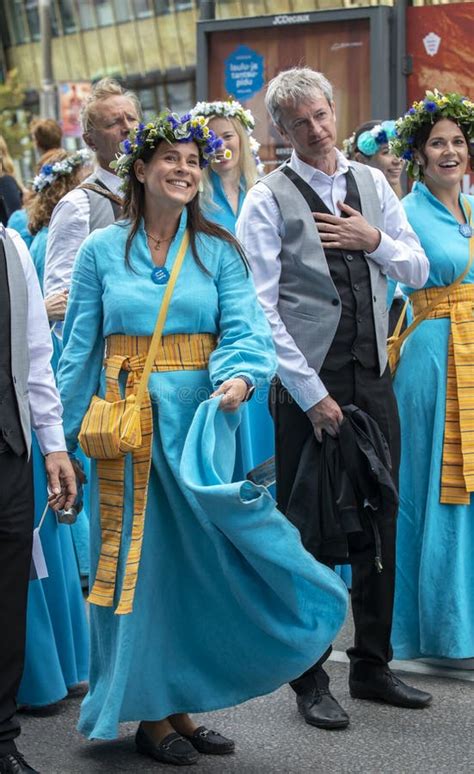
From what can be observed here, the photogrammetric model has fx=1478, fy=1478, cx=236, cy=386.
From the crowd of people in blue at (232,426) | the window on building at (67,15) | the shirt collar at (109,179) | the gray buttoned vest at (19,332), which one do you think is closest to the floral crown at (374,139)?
the crowd of people in blue at (232,426)

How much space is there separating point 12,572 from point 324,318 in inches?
58.1

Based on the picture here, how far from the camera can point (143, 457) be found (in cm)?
482

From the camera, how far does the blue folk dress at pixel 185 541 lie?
180 inches

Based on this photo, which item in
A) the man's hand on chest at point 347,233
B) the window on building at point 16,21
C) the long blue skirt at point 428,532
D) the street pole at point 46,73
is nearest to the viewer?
the man's hand on chest at point 347,233

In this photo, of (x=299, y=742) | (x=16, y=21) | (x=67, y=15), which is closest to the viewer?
(x=299, y=742)

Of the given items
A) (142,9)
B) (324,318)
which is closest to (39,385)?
(324,318)

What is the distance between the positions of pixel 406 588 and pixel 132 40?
127 feet

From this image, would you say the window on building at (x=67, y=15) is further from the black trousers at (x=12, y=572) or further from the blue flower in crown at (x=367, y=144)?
the black trousers at (x=12, y=572)

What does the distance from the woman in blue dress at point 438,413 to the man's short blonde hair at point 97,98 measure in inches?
51.3

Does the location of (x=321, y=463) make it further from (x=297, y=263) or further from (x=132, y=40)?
(x=132, y=40)

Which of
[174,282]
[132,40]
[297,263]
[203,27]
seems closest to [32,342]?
[174,282]

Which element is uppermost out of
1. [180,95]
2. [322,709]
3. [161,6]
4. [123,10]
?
[322,709]

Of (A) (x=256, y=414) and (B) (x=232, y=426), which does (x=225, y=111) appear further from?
(B) (x=232, y=426)

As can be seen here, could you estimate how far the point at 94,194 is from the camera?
21.1 feet
